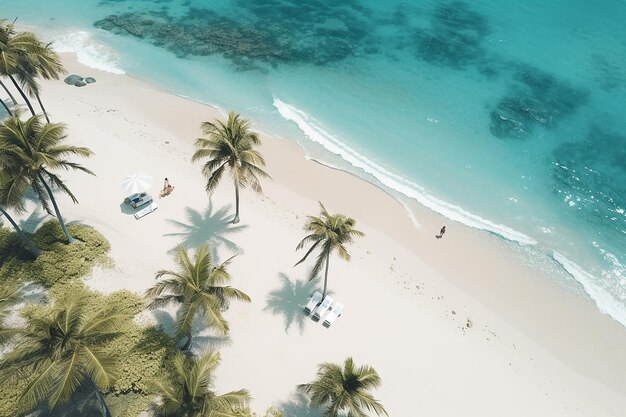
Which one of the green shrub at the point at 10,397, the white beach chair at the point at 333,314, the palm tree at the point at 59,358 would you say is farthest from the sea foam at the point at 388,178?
the green shrub at the point at 10,397

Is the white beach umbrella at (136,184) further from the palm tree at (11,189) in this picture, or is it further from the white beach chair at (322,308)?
the white beach chair at (322,308)

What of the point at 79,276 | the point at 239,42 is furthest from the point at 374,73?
the point at 79,276

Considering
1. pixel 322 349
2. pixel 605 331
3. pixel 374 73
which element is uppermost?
pixel 374 73

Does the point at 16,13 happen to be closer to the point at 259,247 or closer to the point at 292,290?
the point at 259,247

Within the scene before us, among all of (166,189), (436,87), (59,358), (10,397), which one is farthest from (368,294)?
(436,87)

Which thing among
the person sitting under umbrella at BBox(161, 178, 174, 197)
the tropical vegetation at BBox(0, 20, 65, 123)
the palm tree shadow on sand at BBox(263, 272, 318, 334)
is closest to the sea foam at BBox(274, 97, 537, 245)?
the palm tree shadow on sand at BBox(263, 272, 318, 334)

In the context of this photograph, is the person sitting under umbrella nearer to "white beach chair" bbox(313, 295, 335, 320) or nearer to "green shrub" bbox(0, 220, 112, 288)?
"green shrub" bbox(0, 220, 112, 288)
